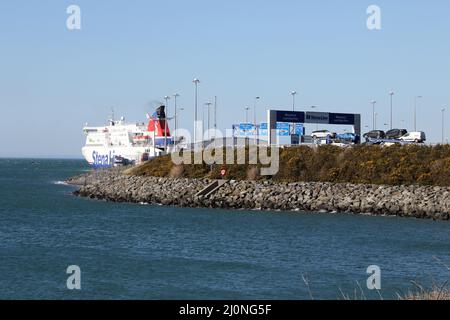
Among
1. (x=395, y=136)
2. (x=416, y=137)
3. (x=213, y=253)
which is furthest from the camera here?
(x=395, y=136)

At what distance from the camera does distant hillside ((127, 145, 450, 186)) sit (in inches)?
2413

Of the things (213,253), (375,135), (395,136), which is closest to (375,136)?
(375,135)

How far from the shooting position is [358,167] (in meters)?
65.2

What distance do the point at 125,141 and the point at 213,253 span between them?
384ft

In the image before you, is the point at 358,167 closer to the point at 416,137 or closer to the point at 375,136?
the point at 416,137

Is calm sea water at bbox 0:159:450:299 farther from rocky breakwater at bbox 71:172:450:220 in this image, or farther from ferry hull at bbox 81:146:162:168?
ferry hull at bbox 81:146:162:168

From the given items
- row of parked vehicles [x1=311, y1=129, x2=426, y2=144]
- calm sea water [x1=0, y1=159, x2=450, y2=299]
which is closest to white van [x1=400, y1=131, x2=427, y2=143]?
row of parked vehicles [x1=311, y1=129, x2=426, y2=144]

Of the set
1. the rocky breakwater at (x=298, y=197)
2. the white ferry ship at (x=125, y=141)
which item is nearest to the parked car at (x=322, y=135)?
the rocky breakwater at (x=298, y=197)

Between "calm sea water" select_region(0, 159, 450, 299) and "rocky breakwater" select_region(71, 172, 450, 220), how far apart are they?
3.00m

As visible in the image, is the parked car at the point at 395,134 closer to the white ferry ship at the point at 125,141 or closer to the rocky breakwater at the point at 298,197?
the rocky breakwater at the point at 298,197

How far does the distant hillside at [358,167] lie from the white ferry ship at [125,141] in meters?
59.7

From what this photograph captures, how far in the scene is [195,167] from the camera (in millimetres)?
75750
